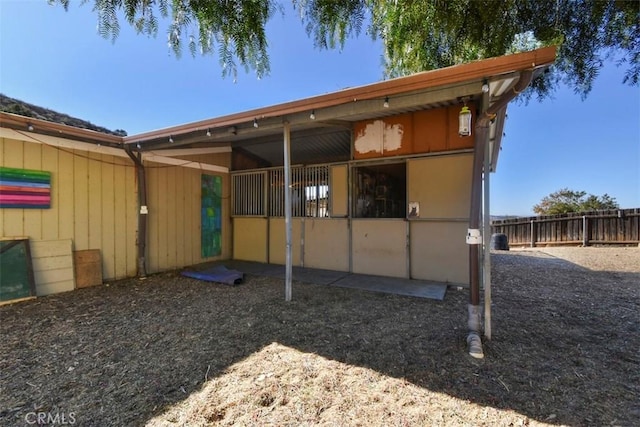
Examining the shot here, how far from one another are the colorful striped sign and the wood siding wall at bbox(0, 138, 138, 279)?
71mm

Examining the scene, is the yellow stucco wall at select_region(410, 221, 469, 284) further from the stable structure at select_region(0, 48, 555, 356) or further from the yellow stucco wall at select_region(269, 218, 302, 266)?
the yellow stucco wall at select_region(269, 218, 302, 266)

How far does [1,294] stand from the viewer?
364 centimetres

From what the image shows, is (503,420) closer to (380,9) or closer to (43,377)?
(43,377)

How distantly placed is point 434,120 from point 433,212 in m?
1.41

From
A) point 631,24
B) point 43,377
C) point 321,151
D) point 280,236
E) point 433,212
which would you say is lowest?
point 43,377

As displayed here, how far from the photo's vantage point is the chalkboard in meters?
3.66

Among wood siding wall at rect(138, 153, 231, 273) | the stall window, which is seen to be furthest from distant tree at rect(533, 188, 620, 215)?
wood siding wall at rect(138, 153, 231, 273)

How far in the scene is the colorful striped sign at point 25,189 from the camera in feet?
12.2

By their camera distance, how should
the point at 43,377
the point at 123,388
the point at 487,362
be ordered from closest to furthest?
the point at 123,388 → the point at 43,377 → the point at 487,362

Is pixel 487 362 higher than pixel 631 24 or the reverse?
the reverse

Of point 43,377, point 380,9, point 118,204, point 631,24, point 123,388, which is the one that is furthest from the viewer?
point 118,204

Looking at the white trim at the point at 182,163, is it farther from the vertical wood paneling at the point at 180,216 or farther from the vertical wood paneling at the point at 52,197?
the vertical wood paneling at the point at 52,197

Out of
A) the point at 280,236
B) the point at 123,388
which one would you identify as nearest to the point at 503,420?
the point at 123,388

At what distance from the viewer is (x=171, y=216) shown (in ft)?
18.3
